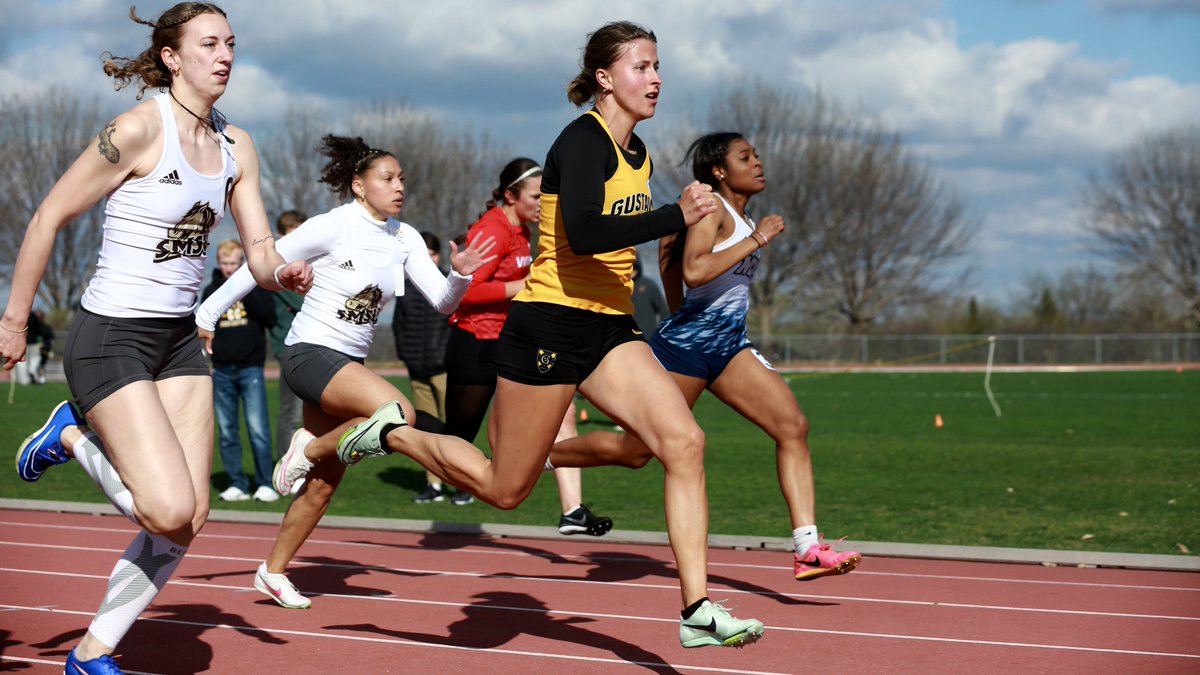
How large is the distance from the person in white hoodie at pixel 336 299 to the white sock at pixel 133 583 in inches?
63.4

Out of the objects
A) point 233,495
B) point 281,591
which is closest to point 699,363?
point 281,591

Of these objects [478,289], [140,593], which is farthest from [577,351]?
[478,289]

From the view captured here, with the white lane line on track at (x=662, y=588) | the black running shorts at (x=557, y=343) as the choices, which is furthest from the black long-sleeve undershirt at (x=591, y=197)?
the white lane line on track at (x=662, y=588)

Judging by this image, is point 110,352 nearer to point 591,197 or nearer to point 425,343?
point 591,197

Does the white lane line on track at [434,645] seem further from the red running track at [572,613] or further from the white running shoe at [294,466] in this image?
the white running shoe at [294,466]

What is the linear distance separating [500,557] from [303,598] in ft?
7.06

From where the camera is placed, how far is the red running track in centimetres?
592

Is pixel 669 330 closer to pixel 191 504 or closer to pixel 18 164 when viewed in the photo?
pixel 191 504

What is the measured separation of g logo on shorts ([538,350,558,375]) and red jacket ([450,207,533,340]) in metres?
3.46

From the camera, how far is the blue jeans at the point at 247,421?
1261cm

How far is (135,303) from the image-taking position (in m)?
5.04

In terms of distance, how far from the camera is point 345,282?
7.08 m

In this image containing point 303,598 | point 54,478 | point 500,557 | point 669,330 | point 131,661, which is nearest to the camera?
point 131,661

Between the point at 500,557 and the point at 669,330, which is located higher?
the point at 669,330
